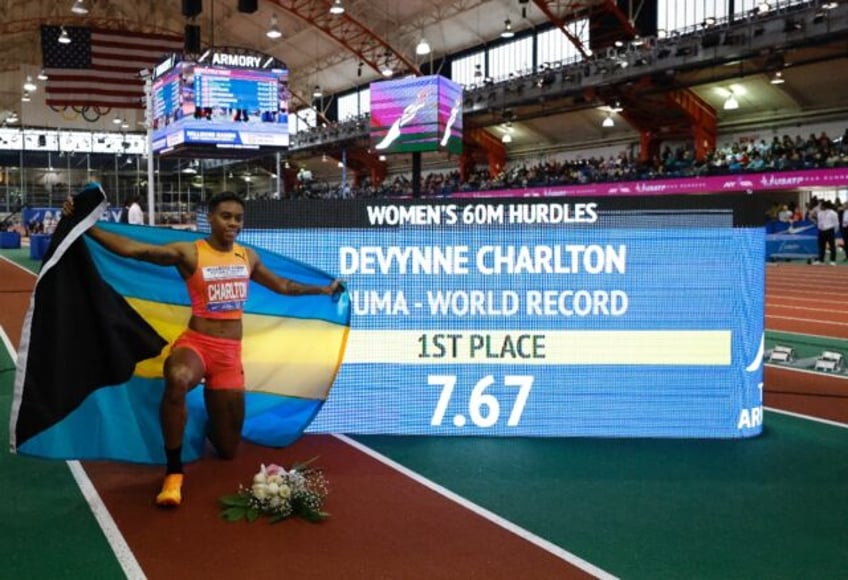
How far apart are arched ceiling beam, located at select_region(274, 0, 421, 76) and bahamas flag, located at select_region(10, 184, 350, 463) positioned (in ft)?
126

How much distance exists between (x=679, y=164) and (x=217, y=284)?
32297 mm

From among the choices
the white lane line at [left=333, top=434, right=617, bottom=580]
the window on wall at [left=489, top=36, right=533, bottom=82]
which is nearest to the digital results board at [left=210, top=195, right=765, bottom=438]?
the white lane line at [left=333, top=434, right=617, bottom=580]

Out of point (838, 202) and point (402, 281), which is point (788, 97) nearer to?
point (838, 202)

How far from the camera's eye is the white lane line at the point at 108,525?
3545mm

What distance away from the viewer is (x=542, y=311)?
18.3ft

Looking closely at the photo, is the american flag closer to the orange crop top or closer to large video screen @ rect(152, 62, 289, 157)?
large video screen @ rect(152, 62, 289, 157)

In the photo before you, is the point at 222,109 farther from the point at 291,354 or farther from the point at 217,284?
the point at 217,284

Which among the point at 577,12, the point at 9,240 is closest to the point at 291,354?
the point at 9,240

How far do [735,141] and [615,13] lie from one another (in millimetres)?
8177

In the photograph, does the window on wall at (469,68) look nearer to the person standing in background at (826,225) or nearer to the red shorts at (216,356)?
the person standing in background at (826,225)

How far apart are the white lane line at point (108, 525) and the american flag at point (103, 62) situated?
23.8m

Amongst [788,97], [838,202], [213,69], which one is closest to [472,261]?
[213,69]

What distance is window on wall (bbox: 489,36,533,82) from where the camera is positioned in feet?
137

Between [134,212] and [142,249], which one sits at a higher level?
[134,212]
